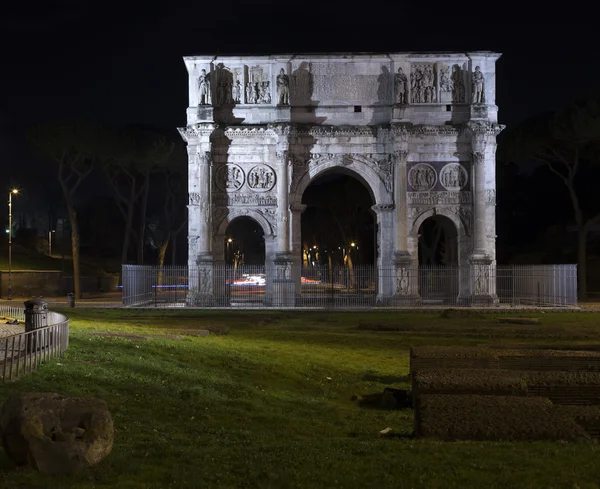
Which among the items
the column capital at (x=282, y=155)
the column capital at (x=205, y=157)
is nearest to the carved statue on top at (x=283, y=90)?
the column capital at (x=282, y=155)

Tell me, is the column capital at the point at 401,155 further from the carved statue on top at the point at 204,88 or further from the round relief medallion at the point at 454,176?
the carved statue on top at the point at 204,88

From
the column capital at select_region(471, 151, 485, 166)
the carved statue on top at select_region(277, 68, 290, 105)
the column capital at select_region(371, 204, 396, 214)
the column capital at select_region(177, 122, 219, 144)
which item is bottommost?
the column capital at select_region(371, 204, 396, 214)

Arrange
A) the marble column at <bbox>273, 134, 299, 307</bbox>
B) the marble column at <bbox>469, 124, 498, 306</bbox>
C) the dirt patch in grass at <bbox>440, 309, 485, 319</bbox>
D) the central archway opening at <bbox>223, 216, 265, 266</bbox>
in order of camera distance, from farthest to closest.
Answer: the central archway opening at <bbox>223, 216, 265, 266</bbox> < the marble column at <bbox>469, 124, 498, 306</bbox> < the marble column at <bbox>273, 134, 299, 307</bbox> < the dirt patch in grass at <bbox>440, 309, 485, 319</bbox>

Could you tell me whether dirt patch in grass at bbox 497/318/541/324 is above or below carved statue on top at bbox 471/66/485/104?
below

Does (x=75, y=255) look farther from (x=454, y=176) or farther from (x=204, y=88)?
(x=454, y=176)

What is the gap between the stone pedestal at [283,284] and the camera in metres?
33.2

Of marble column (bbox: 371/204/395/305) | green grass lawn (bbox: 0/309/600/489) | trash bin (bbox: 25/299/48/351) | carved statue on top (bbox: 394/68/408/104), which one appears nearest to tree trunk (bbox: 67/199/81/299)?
marble column (bbox: 371/204/395/305)

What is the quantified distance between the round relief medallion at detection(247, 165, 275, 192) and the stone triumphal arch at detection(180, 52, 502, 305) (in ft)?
0.15

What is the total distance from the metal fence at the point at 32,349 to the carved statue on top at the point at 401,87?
78.4 feet

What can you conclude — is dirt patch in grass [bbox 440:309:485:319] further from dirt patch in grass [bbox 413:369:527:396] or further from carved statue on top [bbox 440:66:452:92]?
dirt patch in grass [bbox 413:369:527:396]

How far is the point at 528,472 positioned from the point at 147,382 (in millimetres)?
6848

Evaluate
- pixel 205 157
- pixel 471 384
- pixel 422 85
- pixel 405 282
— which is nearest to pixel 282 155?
pixel 205 157

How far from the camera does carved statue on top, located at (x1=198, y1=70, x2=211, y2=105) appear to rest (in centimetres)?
3409

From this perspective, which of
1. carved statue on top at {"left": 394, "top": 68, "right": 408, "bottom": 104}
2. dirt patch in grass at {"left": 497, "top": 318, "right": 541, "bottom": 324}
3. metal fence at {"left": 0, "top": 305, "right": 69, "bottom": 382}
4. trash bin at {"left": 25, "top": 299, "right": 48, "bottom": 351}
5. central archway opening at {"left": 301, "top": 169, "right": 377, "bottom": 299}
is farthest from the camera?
central archway opening at {"left": 301, "top": 169, "right": 377, "bottom": 299}
